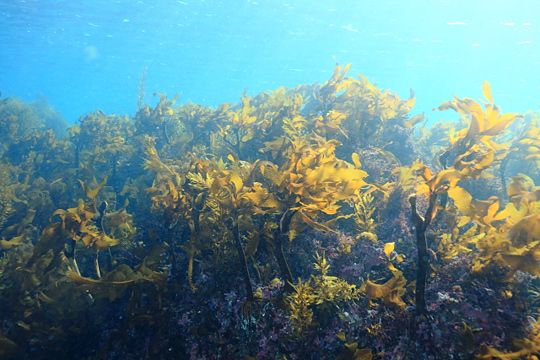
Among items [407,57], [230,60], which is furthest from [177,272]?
[230,60]

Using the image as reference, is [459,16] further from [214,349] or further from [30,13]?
[30,13]

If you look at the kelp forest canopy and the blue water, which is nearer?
the kelp forest canopy

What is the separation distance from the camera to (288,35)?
2670 centimetres

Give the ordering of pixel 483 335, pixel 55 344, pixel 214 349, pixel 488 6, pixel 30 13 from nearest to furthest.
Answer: pixel 483 335
pixel 214 349
pixel 55 344
pixel 488 6
pixel 30 13

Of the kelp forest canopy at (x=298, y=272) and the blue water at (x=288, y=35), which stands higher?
the blue water at (x=288, y=35)

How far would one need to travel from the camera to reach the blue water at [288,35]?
18828 millimetres

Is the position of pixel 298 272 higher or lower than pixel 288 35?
lower

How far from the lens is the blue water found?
18828 millimetres

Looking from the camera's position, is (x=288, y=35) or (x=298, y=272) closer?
(x=298, y=272)

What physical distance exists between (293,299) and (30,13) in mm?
28832

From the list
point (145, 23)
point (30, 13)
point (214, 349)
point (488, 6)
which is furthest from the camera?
point (145, 23)

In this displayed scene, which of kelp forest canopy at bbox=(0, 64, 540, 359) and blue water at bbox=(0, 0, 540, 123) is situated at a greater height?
blue water at bbox=(0, 0, 540, 123)

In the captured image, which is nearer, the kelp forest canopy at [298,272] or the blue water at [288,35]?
the kelp forest canopy at [298,272]

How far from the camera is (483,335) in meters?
1.68
